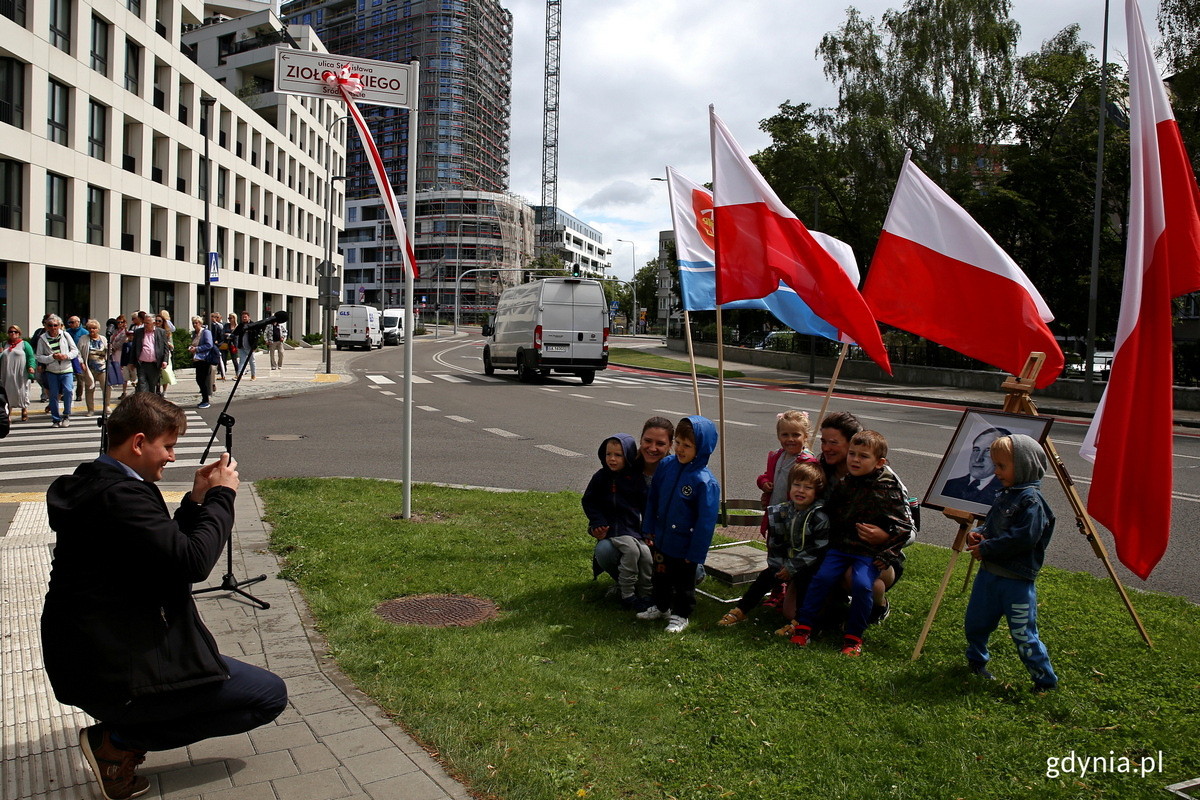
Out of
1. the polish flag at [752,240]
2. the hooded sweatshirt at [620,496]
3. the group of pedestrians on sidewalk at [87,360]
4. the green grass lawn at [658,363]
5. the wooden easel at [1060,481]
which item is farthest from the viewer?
the green grass lawn at [658,363]

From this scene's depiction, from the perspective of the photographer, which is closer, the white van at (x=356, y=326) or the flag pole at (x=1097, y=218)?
the flag pole at (x=1097, y=218)

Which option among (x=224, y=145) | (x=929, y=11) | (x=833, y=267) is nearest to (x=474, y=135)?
(x=224, y=145)

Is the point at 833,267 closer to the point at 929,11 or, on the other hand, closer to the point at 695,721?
the point at 695,721

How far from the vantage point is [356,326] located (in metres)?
53.2

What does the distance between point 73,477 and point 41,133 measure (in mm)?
28580

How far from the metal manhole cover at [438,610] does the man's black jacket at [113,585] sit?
6.46 feet

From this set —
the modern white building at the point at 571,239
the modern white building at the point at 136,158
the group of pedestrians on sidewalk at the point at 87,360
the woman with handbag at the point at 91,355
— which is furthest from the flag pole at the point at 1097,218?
the modern white building at the point at 571,239

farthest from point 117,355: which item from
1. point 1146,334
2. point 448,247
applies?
point 448,247

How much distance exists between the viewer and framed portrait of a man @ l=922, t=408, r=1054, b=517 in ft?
14.7

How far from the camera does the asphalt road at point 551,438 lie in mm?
8994

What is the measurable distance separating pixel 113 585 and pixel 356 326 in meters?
52.4

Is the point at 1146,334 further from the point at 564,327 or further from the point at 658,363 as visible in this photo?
the point at 658,363

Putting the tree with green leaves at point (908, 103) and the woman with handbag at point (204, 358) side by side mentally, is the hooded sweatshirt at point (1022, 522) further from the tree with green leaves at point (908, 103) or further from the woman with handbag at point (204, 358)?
the tree with green leaves at point (908, 103)

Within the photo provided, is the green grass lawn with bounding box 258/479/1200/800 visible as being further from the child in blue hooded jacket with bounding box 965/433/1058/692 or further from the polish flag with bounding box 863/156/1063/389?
the polish flag with bounding box 863/156/1063/389
